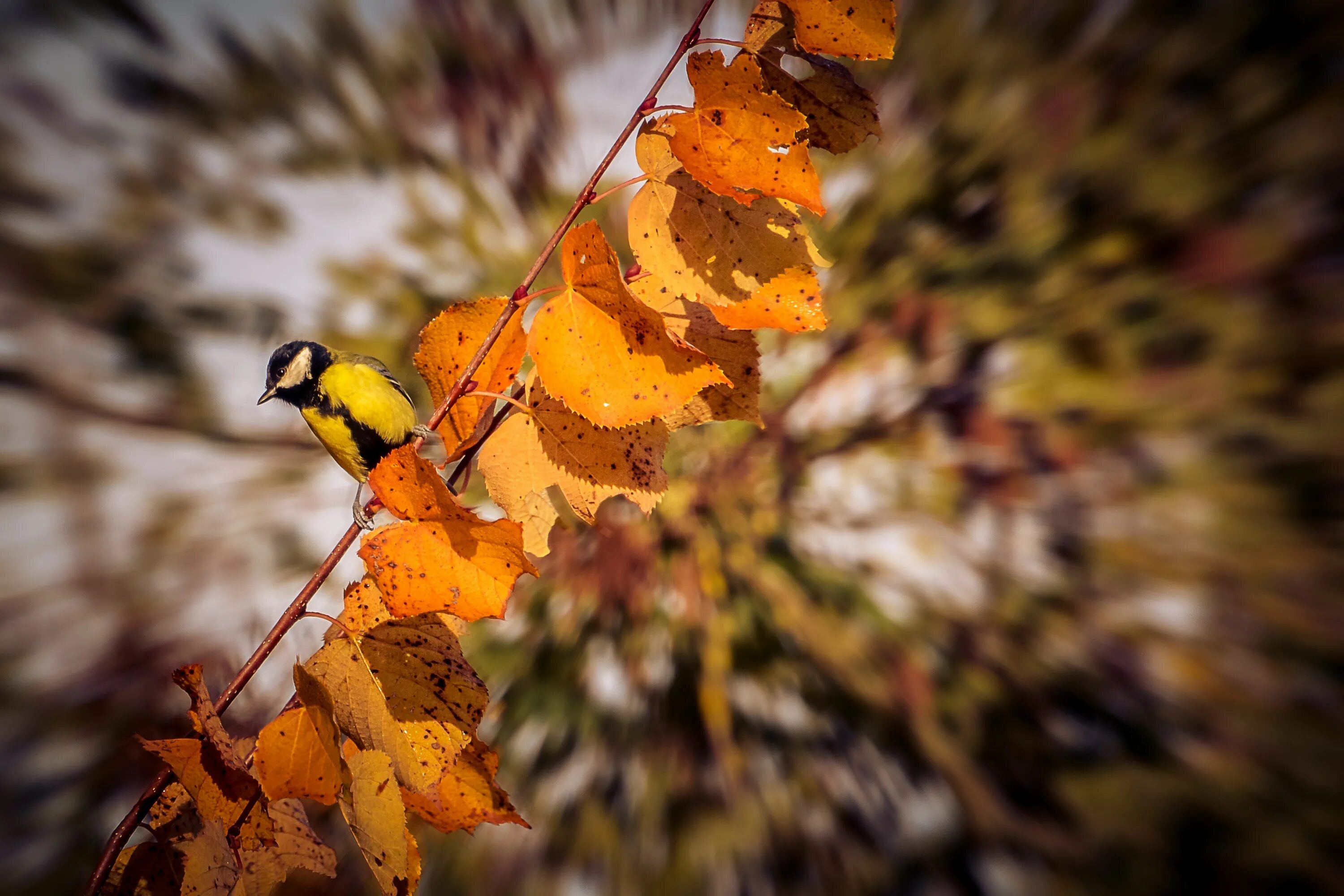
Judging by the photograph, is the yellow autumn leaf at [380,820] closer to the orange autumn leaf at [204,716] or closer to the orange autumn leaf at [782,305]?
the orange autumn leaf at [204,716]

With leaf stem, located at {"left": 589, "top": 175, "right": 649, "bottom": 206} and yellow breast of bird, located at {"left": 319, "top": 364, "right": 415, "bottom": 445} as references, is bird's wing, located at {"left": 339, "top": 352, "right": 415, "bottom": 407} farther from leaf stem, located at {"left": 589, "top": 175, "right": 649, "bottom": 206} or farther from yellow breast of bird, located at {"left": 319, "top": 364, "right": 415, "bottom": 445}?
leaf stem, located at {"left": 589, "top": 175, "right": 649, "bottom": 206}

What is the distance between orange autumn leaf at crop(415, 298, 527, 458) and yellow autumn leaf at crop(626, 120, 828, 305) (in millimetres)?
46

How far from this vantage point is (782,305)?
0.17 meters

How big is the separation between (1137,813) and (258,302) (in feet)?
2.39

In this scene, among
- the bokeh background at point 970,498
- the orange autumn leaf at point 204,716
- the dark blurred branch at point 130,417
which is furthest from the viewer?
the bokeh background at point 970,498

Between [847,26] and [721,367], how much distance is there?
0.33 ft

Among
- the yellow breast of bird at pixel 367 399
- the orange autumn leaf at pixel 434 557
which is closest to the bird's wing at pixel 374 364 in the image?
the yellow breast of bird at pixel 367 399

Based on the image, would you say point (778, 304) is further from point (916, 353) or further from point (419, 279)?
point (916, 353)

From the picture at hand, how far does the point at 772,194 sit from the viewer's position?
15cm

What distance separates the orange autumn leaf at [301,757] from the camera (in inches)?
6.0

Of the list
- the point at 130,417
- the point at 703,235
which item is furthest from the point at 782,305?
the point at 130,417

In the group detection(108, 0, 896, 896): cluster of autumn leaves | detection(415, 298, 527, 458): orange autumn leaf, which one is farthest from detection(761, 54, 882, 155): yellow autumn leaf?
detection(415, 298, 527, 458): orange autumn leaf

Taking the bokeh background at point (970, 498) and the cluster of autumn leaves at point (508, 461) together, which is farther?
the bokeh background at point (970, 498)

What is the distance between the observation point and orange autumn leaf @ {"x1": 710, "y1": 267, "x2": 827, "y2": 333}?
17 cm
